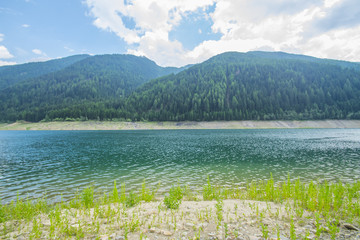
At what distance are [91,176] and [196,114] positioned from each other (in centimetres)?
13516

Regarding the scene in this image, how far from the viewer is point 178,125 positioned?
144375 millimetres

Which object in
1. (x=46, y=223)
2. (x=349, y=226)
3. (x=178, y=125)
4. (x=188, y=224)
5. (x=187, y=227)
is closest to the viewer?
(x=349, y=226)

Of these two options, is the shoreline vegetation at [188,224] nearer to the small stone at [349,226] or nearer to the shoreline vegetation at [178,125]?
the small stone at [349,226]

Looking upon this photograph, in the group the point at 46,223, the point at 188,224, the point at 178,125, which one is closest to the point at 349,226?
the point at 188,224

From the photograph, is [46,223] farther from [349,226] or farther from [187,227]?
[349,226]

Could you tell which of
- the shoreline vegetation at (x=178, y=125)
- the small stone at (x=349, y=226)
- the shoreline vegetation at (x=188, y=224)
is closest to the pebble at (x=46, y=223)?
the shoreline vegetation at (x=188, y=224)

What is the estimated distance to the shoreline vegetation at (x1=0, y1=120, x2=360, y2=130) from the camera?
129500mm

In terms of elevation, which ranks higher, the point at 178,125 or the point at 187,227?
the point at 187,227

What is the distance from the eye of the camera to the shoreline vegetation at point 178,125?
130m

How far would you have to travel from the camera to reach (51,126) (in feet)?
420

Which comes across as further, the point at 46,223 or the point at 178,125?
the point at 178,125

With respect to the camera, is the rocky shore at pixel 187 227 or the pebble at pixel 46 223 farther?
the pebble at pixel 46 223

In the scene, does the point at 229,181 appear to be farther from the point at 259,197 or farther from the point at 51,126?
the point at 51,126

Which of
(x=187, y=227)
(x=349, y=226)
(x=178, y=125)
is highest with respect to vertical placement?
(x=349, y=226)
